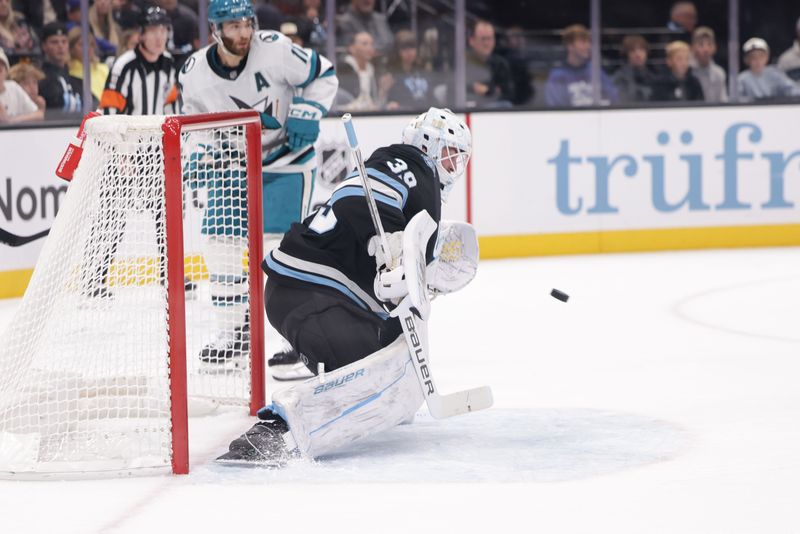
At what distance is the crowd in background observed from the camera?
604 centimetres

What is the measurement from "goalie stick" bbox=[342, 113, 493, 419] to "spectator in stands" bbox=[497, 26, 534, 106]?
427 cm

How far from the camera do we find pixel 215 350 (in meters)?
3.71

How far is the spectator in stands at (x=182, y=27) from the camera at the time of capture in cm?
641

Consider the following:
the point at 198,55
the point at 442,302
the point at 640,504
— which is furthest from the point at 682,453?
the point at 442,302

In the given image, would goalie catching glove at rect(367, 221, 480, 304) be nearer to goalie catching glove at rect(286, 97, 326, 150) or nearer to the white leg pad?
the white leg pad

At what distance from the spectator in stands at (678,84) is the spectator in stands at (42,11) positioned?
120 inches

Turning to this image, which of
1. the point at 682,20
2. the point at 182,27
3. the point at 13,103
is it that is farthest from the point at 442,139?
the point at 682,20

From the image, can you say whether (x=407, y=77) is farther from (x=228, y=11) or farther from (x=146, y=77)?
(x=228, y=11)

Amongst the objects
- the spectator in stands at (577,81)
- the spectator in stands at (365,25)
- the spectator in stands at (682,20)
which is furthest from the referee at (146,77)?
the spectator in stands at (682,20)

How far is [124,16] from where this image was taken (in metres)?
6.27

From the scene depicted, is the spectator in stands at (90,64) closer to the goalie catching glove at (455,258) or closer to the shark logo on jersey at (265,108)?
the shark logo on jersey at (265,108)

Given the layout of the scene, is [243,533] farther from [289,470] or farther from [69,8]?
[69,8]

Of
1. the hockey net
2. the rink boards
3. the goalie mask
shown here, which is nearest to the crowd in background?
the rink boards

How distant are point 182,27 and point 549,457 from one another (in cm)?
401
